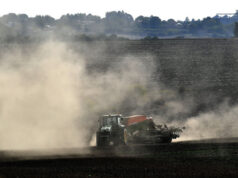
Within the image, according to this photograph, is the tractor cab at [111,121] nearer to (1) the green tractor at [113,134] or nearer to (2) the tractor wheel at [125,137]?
(1) the green tractor at [113,134]

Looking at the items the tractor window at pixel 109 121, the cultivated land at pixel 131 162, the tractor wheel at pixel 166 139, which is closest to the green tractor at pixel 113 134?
the tractor window at pixel 109 121

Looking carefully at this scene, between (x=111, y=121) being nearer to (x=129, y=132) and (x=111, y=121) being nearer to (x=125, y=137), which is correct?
(x=125, y=137)

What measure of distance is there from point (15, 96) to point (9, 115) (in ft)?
5.36

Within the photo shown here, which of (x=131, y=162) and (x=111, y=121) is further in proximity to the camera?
(x=111, y=121)

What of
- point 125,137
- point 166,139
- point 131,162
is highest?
point 131,162

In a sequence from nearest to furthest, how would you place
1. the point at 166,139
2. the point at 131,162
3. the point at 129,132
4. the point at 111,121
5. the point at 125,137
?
the point at 131,162 < the point at 125,137 < the point at 111,121 < the point at 129,132 < the point at 166,139

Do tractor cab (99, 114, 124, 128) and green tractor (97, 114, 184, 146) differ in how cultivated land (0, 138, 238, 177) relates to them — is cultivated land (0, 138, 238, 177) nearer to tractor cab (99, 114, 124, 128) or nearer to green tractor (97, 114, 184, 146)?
green tractor (97, 114, 184, 146)

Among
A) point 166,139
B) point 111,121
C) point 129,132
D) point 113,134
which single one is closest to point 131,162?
point 113,134

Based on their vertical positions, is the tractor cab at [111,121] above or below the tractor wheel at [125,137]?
above

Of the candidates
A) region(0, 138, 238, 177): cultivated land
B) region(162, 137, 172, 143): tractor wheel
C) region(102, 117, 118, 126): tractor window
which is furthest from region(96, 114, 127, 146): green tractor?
region(162, 137, 172, 143): tractor wheel

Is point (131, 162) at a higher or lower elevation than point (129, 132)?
higher

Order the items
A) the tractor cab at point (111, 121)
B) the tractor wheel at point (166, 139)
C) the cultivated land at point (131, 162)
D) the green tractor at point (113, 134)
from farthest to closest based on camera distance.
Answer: the tractor wheel at point (166, 139) < the tractor cab at point (111, 121) < the green tractor at point (113, 134) < the cultivated land at point (131, 162)


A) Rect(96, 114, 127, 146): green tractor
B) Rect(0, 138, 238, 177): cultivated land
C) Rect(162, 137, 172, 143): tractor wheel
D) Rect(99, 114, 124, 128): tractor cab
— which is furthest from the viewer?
Rect(162, 137, 172, 143): tractor wheel

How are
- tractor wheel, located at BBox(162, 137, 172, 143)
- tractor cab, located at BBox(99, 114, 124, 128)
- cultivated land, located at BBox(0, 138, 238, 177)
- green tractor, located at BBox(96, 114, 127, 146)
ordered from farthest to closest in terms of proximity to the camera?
tractor wheel, located at BBox(162, 137, 172, 143), tractor cab, located at BBox(99, 114, 124, 128), green tractor, located at BBox(96, 114, 127, 146), cultivated land, located at BBox(0, 138, 238, 177)
